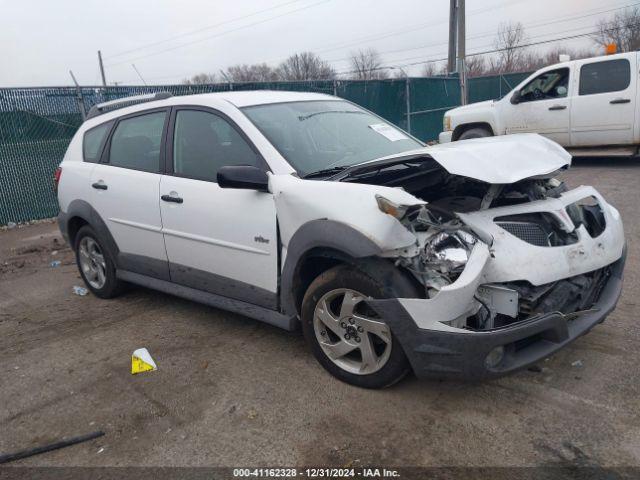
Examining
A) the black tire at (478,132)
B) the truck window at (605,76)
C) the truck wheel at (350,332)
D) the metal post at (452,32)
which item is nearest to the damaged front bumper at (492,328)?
the truck wheel at (350,332)

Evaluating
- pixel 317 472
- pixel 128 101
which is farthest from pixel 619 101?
pixel 317 472

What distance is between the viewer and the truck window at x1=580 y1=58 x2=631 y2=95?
9.88m

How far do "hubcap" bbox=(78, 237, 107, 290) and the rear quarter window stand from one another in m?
0.78

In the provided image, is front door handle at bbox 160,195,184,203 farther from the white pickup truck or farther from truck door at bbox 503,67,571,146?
truck door at bbox 503,67,571,146

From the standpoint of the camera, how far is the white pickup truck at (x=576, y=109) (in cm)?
991

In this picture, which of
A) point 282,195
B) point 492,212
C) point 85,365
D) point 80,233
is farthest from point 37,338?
point 492,212

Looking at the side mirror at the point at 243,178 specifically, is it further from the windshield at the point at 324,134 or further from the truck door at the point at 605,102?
the truck door at the point at 605,102

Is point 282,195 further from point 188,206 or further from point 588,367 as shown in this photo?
point 588,367

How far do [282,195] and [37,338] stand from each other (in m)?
2.59

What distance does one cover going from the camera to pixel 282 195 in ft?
10.9

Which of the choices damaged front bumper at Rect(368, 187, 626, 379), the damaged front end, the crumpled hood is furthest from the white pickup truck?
damaged front bumper at Rect(368, 187, 626, 379)

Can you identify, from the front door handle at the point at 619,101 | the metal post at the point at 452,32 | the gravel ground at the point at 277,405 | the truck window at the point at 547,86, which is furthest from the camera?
the metal post at the point at 452,32

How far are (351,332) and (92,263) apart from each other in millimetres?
3221

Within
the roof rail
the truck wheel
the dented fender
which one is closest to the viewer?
the dented fender
